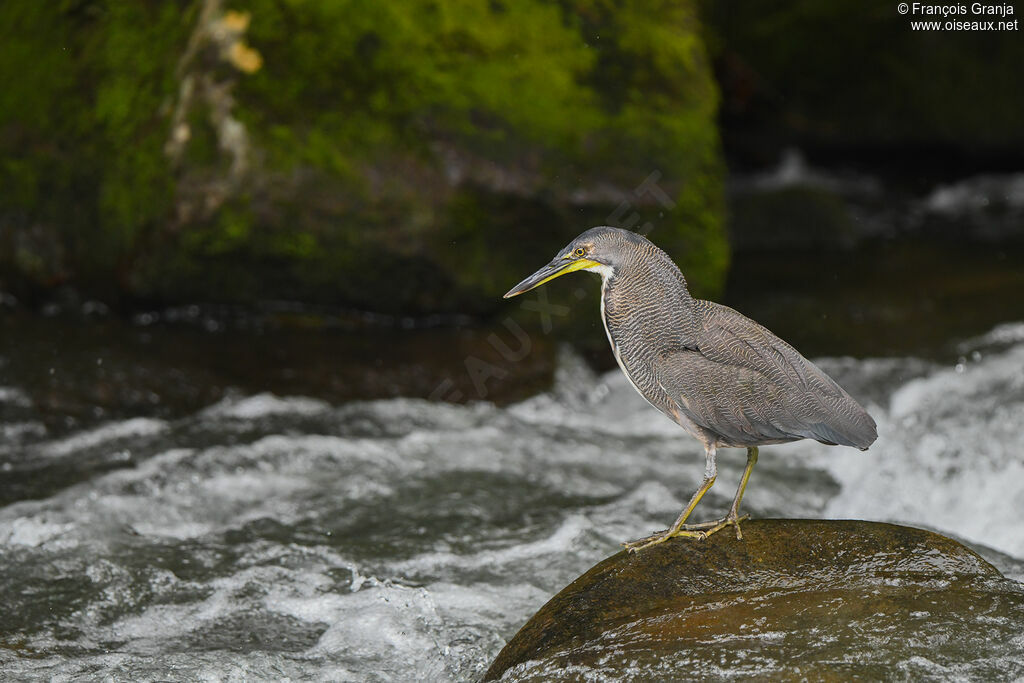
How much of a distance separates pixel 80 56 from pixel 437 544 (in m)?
4.55

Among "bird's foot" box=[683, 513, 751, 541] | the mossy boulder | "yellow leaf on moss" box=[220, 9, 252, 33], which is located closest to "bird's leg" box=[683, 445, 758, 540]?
"bird's foot" box=[683, 513, 751, 541]

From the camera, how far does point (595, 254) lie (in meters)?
3.78

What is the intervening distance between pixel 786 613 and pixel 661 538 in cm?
64

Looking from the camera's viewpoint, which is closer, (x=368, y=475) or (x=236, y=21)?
(x=368, y=475)

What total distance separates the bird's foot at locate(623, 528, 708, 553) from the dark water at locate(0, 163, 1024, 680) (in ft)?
2.10

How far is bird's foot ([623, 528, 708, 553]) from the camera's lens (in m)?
3.82

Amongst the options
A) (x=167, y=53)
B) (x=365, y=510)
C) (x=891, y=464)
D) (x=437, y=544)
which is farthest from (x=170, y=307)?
(x=891, y=464)

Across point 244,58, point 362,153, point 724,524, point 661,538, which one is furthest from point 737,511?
point 244,58

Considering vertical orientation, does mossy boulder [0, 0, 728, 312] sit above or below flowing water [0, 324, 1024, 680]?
above

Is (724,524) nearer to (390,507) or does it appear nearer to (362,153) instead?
(390,507)

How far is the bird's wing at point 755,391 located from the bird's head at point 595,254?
39 centimetres

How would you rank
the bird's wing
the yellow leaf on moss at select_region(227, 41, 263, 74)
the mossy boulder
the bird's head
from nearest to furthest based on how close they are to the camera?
the bird's wing → the bird's head → the mossy boulder → the yellow leaf on moss at select_region(227, 41, 263, 74)

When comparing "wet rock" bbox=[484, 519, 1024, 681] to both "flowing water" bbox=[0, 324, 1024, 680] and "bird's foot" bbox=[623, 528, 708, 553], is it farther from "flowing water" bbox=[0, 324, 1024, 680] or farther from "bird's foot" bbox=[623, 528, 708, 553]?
Result: "flowing water" bbox=[0, 324, 1024, 680]

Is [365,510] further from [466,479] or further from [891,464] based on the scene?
[891,464]
